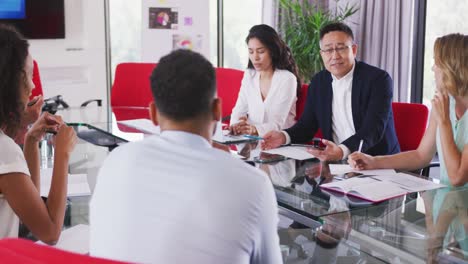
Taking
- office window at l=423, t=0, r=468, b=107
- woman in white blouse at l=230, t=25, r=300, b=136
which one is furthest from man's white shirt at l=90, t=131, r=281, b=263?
office window at l=423, t=0, r=468, b=107

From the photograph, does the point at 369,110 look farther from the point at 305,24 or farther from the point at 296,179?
the point at 305,24

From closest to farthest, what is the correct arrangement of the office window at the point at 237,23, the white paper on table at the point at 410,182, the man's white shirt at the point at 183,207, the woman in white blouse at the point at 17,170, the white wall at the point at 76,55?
1. the man's white shirt at the point at 183,207
2. the woman in white blouse at the point at 17,170
3. the white paper on table at the point at 410,182
4. the white wall at the point at 76,55
5. the office window at the point at 237,23

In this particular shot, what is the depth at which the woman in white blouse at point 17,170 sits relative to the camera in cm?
187

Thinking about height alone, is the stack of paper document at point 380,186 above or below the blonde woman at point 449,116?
below

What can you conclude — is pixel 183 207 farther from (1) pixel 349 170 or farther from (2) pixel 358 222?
(1) pixel 349 170

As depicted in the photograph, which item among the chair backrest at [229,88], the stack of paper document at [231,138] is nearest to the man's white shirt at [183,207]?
the stack of paper document at [231,138]

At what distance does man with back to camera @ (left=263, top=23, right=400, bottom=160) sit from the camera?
3.23m

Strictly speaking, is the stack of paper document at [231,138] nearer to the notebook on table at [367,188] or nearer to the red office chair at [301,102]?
the red office chair at [301,102]

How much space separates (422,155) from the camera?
2844mm

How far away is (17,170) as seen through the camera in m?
1.87

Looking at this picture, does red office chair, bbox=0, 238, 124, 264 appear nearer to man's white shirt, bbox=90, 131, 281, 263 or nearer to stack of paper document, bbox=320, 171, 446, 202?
man's white shirt, bbox=90, 131, 281, 263

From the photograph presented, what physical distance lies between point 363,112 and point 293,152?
0.52 m

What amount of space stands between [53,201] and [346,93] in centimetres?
187

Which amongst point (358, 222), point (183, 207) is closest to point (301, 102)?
point (358, 222)
